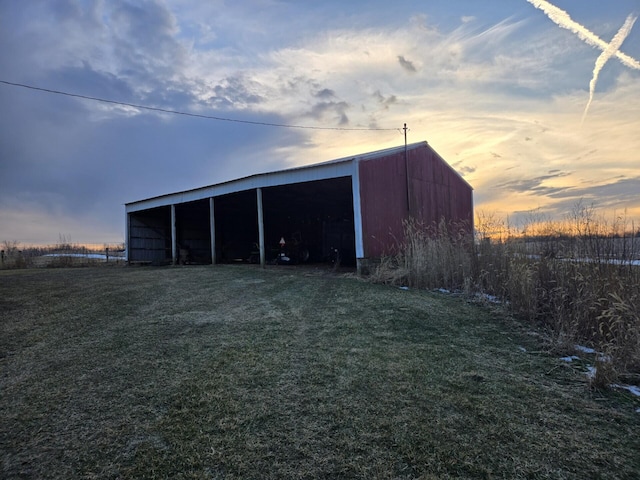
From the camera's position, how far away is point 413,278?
7605 millimetres

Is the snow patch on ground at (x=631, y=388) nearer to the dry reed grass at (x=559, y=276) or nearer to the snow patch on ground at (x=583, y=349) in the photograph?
the dry reed grass at (x=559, y=276)

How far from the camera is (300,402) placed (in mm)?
2559

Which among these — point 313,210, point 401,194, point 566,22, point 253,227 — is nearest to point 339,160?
point 401,194

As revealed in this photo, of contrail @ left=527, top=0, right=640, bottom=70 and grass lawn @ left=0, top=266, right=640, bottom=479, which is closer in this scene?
grass lawn @ left=0, top=266, right=640, bottom=479

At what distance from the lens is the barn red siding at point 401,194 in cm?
964

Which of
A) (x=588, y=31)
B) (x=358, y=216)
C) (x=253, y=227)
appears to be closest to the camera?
(x=588, y=31)

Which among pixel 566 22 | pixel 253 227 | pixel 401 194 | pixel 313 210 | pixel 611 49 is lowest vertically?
pixel 253 227

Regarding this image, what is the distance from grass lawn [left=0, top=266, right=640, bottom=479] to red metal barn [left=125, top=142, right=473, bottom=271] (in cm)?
543

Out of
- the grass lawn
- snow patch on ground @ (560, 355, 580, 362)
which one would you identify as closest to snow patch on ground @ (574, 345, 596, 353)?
snow patch on ground @ (560, 355, 580, 362)

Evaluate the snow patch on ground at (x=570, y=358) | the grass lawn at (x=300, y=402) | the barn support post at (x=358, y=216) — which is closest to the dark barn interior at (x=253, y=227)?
the barn support post at (x=358, y=216)

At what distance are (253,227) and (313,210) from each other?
478 cm

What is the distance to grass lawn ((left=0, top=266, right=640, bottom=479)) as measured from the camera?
191 centimetres

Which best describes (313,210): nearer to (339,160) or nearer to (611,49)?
(339,160)

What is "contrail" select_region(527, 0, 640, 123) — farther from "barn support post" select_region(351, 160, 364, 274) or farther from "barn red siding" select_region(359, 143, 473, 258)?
"barn support post" select_region(351, 160, 364, 274)
